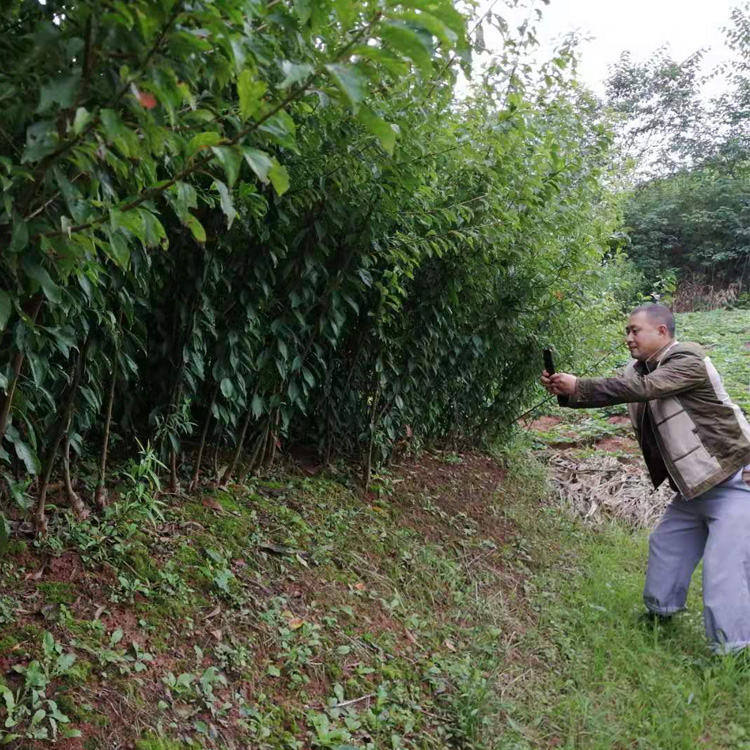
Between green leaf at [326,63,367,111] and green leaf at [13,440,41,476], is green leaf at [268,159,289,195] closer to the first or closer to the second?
green leaf at [326,63,367,111]

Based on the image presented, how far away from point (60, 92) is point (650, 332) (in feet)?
11.5

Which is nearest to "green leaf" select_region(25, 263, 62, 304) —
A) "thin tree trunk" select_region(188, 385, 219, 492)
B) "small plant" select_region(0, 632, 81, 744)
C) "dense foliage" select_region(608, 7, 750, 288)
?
"small plant" select_region(0, 632, 81, 744)

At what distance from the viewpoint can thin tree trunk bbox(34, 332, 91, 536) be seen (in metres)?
2.65

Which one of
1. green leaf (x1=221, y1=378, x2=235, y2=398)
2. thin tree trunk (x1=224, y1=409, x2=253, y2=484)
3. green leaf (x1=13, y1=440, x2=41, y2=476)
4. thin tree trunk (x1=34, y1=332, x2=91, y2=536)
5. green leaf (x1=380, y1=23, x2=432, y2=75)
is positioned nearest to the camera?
green leaf (x1=380, y1=23, x2=432, y2=75)

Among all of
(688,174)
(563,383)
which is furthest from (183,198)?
(688,174)

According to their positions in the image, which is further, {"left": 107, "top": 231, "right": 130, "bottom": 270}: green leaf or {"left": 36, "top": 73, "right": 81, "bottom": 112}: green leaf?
{"left": 107, "top": 231, "right": 130, "bottom": 270}: green leaf

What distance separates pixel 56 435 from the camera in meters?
2.71

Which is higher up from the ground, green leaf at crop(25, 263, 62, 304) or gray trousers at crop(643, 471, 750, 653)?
green leaf at crop(25, 263, 62, 304)

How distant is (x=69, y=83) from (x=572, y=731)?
304 cm

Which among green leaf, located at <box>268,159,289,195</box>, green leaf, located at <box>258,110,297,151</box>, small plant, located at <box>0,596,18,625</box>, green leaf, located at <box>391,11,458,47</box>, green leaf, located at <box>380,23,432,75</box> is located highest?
green leaf, located at <box>391,11,458,47</box>

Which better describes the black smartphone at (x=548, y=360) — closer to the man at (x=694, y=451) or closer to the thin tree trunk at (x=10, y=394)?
the man at (x=694, y=451)

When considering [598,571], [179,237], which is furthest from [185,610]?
[598,571]

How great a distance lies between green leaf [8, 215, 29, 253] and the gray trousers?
12.1ft

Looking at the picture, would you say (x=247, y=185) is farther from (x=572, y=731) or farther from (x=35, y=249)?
(x=572, y=731)
